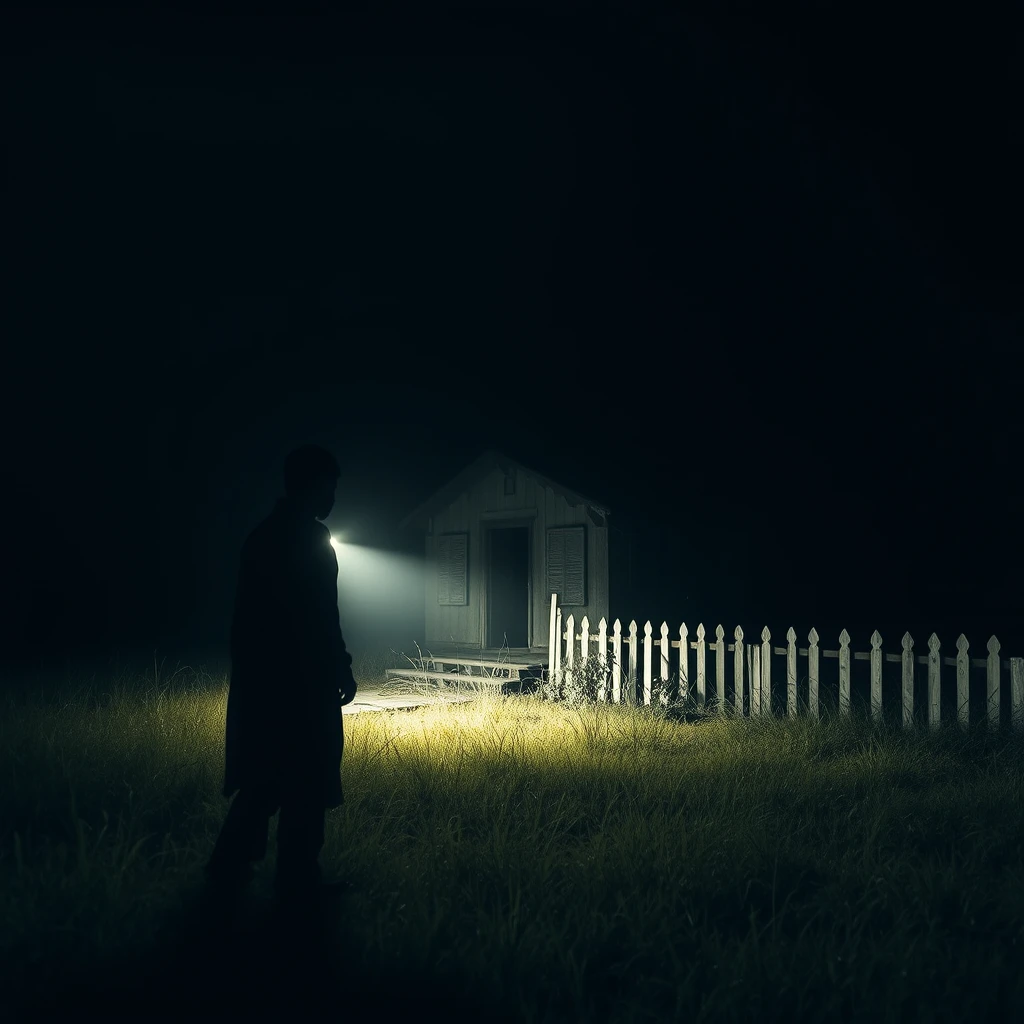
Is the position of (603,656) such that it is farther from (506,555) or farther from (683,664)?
(506,555)

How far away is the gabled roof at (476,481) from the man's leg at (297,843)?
9.08m

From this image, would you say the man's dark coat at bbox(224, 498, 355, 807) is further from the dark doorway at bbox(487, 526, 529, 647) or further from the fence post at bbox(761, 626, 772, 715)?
the dark doorway at bbox(487, 526, 529, 647)

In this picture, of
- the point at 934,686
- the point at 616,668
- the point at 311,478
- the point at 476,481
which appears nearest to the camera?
the point at 311,478

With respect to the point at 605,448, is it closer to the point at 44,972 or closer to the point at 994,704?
the point at 994,704

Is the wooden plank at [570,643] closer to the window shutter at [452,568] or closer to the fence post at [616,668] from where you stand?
the fence post at [616,668]

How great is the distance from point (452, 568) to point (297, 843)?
11.5m

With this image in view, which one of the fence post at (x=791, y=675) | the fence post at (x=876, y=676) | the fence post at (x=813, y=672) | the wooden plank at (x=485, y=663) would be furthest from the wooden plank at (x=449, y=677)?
the fence post at (x=876, y=676)

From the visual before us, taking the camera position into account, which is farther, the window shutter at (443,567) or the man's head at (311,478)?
the window shutter at (443,567)

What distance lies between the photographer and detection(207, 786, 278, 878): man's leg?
3641mm

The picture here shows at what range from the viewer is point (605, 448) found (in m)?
16.2

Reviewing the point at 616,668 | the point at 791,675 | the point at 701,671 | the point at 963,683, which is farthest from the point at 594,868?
the point at 616,668

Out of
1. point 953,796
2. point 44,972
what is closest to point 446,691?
point 953,796

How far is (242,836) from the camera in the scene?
12.0 feet

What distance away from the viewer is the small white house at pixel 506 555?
516 inches
